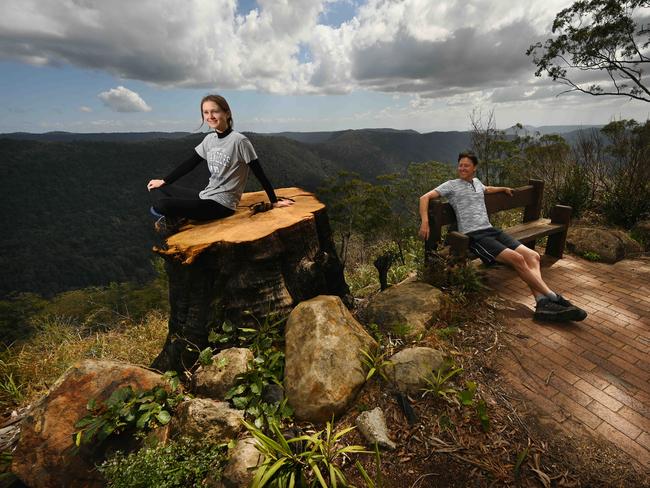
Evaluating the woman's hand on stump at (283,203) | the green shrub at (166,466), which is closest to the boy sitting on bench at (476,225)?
the woman's hand on stump at (283,203)

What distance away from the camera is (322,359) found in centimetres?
230

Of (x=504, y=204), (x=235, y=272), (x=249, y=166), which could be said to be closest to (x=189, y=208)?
(x=249, y=166)

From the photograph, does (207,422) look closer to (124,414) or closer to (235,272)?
(124,414)

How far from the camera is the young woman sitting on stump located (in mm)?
2928

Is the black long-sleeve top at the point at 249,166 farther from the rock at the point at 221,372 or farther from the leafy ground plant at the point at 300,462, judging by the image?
the leafy ground plant at the point at 300,462

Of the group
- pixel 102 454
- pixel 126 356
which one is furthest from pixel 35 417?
pixel 126 356

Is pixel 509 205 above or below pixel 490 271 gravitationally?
above

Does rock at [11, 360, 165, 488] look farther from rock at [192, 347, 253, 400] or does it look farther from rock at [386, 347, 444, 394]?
rock at [386, 347, 444, 394]

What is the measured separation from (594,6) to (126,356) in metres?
20.3

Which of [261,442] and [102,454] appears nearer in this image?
[261,442]

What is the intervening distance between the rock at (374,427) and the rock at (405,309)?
0.88 metres

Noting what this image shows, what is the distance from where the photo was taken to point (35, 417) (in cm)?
225

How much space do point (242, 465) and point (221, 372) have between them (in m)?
0.74

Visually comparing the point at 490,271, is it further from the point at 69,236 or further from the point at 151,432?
the point at 69,236
